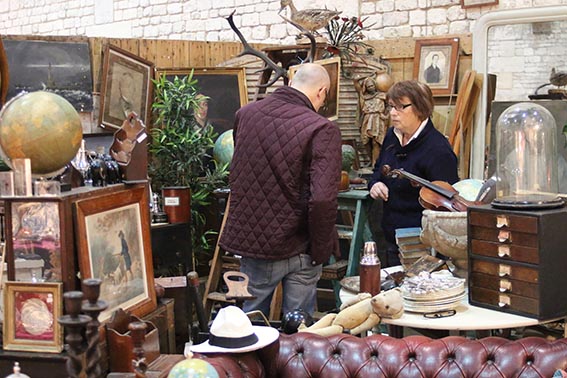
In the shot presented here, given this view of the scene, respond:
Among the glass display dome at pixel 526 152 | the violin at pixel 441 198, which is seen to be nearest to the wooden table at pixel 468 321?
the violin at pixel 441 198

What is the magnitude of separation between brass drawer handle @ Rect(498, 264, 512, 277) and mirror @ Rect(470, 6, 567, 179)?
279 centimetres

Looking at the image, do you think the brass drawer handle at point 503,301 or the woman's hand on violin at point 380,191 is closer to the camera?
the brass drawer handle at point 503,301

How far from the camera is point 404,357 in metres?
2.91

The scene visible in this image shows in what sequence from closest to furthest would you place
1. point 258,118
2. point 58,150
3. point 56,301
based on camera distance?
point 56,301 < point 58,150 < point 258,118

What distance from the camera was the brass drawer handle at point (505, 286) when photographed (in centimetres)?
339

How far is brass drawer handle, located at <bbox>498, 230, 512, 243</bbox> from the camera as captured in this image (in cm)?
338

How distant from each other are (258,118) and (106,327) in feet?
5.69

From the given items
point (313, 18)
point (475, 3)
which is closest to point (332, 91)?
point (313, 18)

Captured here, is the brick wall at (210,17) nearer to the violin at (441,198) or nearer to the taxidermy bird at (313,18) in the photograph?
the taxidermy bird at (313,18)

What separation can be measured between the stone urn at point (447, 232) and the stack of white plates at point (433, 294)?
232mm

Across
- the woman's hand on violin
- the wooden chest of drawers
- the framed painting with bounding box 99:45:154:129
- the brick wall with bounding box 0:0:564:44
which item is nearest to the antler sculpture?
the framed painting with bounding box 99:45:154:129

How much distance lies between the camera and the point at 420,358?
2.90 metres

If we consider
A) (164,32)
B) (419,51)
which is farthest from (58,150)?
(164,32)

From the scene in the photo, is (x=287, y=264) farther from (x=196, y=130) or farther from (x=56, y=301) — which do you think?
(x=196, y=130)
